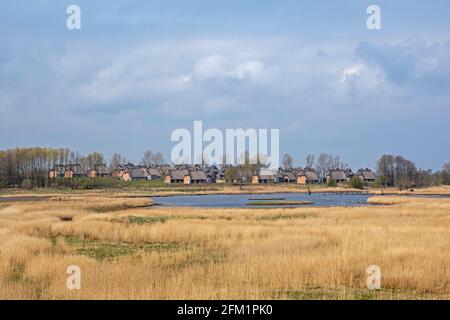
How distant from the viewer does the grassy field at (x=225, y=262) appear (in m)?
13.7

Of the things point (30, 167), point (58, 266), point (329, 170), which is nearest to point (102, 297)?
point (58, 266)

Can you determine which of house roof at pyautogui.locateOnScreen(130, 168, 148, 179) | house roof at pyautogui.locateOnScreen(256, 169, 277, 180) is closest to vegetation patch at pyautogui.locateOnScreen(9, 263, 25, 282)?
house roof at pyautogui.locateOnScreen(256, 169, 277, 180)

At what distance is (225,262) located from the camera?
19.1 meters

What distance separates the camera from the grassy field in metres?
13.7

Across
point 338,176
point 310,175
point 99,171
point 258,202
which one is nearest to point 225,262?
point 258,202

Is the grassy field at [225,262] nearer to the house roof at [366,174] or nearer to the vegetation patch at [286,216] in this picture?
the vegetation patch at [286,216]

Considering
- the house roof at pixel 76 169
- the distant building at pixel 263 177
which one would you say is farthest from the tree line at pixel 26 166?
the distant building at pixel 263 177

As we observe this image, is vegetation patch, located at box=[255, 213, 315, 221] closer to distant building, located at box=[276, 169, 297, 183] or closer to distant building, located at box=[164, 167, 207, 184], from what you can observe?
distant building, located at box=[164, 167, 207, 184]

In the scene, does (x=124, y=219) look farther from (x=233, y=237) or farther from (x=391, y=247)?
(x=391, y=247)

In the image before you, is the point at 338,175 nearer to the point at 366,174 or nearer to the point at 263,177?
the point at 366,174

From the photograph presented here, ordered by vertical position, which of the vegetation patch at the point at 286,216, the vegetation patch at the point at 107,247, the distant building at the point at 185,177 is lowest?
the vegetation patch at the point at 286,216

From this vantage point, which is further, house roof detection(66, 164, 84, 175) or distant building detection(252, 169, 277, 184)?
distant building detection(252, 169, 277, 184)
